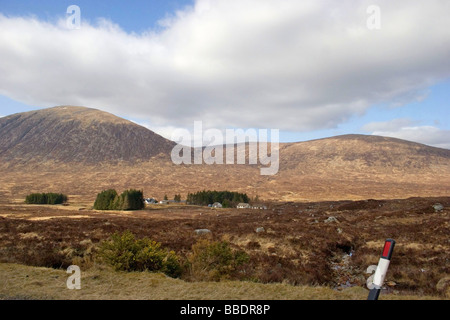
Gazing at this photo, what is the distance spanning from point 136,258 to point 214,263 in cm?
292

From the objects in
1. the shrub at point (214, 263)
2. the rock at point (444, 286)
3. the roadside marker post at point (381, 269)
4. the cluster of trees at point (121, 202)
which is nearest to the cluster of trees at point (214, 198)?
the cluster of trees at point (121, 202)

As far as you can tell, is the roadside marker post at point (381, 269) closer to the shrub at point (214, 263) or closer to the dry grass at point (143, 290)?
the dry grass at point (143, 290)

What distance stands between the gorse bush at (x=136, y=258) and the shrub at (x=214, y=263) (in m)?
0.81

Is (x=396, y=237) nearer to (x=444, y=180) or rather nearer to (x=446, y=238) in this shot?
(x=446, y=238)

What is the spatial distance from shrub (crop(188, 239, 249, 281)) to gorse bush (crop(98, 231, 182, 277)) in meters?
0.81

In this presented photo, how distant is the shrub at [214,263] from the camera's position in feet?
33.3

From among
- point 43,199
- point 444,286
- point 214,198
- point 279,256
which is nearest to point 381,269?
point 444,286

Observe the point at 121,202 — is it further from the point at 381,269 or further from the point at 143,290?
the point at 381,269

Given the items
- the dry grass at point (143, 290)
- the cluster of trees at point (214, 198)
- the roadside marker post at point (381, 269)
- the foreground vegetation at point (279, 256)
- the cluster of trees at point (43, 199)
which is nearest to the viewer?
the roadside marker post at point (381, 269)

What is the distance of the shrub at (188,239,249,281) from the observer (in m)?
10.1

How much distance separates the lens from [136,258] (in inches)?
406
